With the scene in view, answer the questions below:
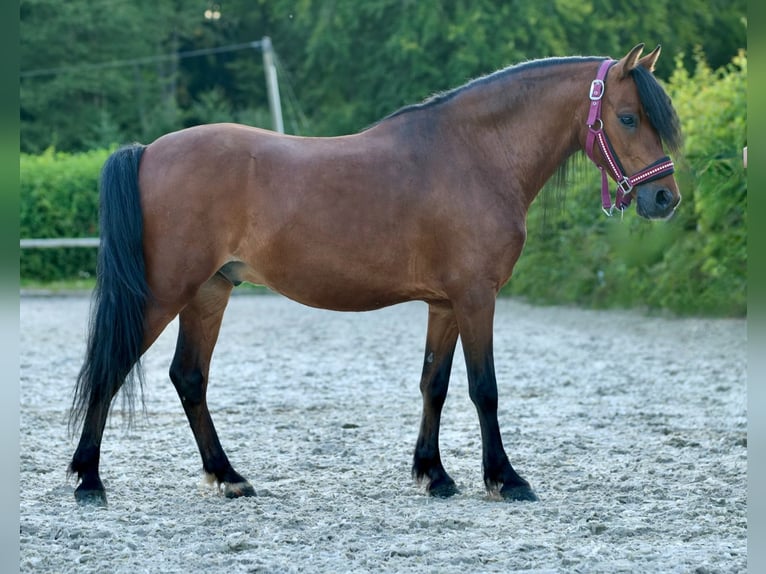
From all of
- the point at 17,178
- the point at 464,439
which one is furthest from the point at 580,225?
the point at 17,178

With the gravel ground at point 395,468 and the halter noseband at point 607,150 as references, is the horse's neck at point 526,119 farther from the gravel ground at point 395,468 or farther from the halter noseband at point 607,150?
the gravel ground at point 395,468

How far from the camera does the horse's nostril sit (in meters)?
4.39

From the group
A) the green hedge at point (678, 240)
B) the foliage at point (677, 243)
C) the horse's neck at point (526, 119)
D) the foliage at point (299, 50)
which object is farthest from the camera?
the foliage at point (299, 50)

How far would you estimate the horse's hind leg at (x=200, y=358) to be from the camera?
4664 mm

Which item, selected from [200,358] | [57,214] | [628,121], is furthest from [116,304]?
[57,214]

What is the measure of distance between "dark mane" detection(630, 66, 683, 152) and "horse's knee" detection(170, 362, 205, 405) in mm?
2400

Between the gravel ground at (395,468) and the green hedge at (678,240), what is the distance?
144cm

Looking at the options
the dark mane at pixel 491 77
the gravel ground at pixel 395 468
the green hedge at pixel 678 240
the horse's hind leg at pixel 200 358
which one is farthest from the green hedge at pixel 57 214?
the dark mane at pixel 491 77

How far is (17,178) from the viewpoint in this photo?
123cm

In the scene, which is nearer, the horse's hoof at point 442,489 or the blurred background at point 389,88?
the horse's hoof at point 442,489

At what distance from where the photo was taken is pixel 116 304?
429cm

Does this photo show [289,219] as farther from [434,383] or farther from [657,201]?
[657,201]

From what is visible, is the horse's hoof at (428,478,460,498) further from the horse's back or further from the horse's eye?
the horse's eye

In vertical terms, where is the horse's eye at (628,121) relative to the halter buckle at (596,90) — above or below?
below
